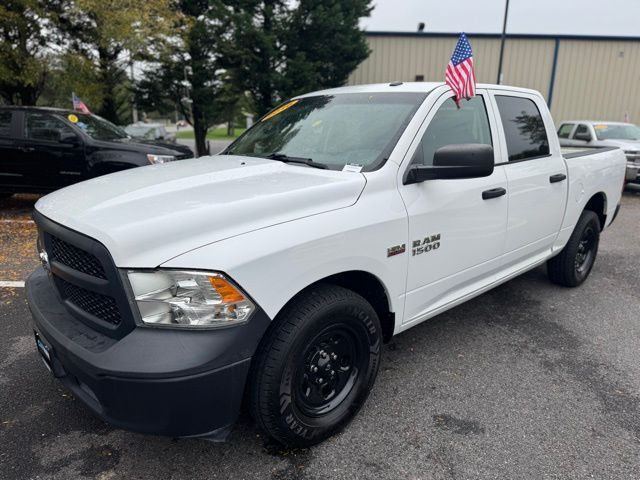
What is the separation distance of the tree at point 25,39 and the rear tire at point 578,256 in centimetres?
1019

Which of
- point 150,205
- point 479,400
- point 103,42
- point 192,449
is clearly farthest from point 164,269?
point 103,42

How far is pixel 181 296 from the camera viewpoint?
6.22 ft

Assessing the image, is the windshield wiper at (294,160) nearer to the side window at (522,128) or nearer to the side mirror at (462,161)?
the side mirror at (462,161)

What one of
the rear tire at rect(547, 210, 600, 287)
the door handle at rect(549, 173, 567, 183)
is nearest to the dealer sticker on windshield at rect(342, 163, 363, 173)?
the door handle at rect(549, 173, 567, 183)

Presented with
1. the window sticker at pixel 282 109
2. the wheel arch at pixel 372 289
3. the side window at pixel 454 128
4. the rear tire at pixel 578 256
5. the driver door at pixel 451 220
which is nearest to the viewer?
the wheel arch at pixel 372 289

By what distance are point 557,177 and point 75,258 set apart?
Answer: 143 inches

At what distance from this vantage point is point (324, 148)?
2.99m

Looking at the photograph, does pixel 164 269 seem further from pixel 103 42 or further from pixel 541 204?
pixel 103 42

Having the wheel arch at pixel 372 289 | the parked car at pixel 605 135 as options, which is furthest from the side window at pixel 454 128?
the parked car at pixel 605 135

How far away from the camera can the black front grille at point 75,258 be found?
2025 millimetres

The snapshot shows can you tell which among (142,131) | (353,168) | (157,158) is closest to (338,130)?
(353,168)

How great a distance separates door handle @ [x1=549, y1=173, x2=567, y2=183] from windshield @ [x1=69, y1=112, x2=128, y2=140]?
6811 millimetres

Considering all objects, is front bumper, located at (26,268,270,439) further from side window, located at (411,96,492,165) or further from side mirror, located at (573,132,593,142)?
side mirror, located at (573,132,593,142)

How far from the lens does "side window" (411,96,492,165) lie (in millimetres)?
2873
